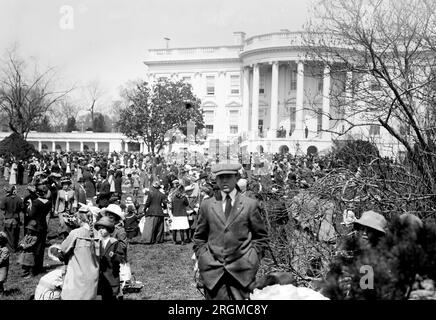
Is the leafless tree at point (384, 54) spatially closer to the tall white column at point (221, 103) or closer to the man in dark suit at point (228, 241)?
the man in dark suit at point (228, 241)

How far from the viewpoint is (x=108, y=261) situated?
20.6 ft

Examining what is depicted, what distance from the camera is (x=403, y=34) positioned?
9.60 metres

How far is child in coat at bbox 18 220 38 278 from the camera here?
9312 mm


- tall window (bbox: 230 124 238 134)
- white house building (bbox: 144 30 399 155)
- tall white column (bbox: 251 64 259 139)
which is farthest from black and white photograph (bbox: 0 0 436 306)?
tall window (bbox: 230 124 238 134)

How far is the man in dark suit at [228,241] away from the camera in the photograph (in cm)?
474

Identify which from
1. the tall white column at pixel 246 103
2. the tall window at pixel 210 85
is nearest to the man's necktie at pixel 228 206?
the tall white column at pixel 246 103

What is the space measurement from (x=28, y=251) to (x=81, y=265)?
420 centimetres

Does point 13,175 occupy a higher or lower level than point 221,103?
lower

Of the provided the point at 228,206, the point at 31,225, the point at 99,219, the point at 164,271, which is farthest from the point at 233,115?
the point at 228,206

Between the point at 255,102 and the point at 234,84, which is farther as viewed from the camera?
the point at 234,84

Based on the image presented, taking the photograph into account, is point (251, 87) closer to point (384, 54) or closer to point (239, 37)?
point (239, 37)

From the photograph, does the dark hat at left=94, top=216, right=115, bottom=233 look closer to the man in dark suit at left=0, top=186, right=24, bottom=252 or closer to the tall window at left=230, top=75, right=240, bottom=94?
the man in dark suit at left=0, top=186, right=24, bottom=252

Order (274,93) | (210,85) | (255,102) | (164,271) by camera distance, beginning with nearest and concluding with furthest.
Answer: (164,271)
(274,93)
(255,102)
(210,85)

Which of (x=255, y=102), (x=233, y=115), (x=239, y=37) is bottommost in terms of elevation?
(x=233, y=115)
